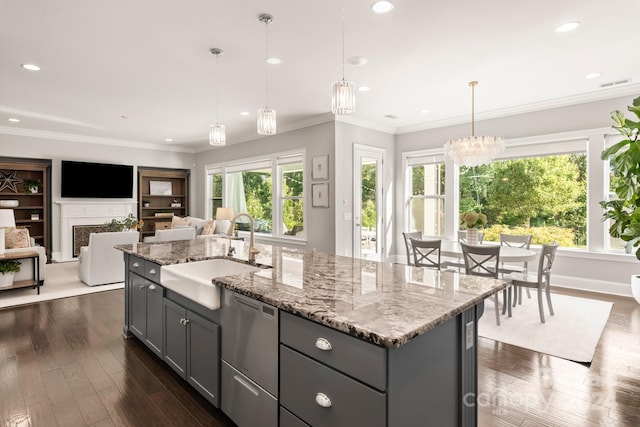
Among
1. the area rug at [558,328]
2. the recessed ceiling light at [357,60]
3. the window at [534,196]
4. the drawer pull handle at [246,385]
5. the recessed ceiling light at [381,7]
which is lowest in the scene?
the area rug at [558,328]

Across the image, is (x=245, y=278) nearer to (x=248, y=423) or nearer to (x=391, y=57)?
(x=248, y=423)

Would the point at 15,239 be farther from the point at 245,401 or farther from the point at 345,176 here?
the point at 245,401

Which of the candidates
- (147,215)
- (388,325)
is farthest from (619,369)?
(147,215)

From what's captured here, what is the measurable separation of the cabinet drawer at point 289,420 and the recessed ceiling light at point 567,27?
3.73 m

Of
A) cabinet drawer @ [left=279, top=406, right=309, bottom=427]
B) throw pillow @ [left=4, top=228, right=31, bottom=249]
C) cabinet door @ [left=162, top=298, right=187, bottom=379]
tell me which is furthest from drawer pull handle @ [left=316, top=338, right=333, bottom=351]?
throw pillow @ [left=4, top=228, right=31, bottom=249]

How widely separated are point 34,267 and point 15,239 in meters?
0.91

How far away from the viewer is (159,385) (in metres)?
2.45

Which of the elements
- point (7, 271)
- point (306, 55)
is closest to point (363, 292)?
point (306, 55)

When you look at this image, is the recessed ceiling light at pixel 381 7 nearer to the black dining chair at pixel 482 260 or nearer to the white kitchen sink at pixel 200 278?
the white kitchen sink at pixel 200 278

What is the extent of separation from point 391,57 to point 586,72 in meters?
2.48

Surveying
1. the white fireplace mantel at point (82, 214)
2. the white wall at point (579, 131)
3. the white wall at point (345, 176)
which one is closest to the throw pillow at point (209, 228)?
the white fireplace mantel at point (82, 214)

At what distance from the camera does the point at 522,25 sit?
9.79 ft

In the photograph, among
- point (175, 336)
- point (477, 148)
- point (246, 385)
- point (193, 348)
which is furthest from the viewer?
point (477, 148)

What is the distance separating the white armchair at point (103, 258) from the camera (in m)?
5.12
